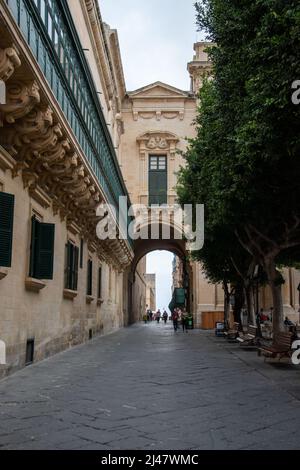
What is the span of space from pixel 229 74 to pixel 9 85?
14.0 feet

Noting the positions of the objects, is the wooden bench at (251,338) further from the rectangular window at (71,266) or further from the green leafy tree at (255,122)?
the rectangular window at (71,266)

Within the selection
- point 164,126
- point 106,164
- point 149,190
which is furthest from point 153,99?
point 106,164

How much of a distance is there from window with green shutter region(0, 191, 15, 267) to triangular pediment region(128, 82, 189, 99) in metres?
32.0

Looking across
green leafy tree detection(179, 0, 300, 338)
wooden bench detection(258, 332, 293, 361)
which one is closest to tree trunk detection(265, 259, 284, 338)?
green leafy tree detection(179, 0, 300, 338)

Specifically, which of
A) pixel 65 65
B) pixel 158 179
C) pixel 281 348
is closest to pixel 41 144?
pixel 65 65

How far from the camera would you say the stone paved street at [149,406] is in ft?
16.5

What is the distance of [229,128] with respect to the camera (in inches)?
440

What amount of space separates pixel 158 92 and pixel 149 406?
116ft

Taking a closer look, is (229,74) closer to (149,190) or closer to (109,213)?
(109,213)

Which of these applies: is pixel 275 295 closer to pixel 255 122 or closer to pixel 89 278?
pixel 89 278

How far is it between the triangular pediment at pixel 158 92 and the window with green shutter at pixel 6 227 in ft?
105

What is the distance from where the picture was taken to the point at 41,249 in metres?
11.4

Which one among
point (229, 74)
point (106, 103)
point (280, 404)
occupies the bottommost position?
point (280, 404)

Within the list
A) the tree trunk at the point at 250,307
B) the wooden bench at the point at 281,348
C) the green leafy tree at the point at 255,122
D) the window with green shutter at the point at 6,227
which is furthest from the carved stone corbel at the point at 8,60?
the tree trunk at the point at 250,307
